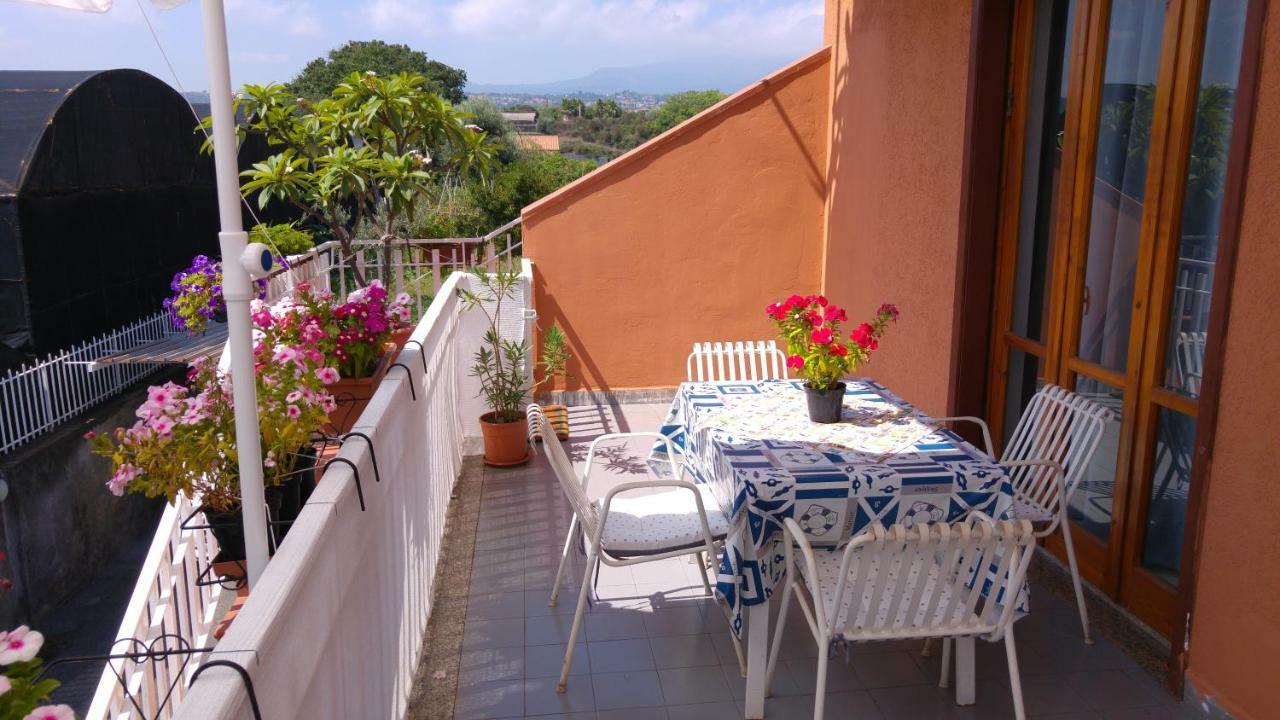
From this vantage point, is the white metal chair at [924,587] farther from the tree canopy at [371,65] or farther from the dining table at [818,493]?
the tree canopy at [371,65]

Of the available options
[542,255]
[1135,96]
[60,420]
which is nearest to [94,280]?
[60,420]

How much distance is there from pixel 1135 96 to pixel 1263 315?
1211mm

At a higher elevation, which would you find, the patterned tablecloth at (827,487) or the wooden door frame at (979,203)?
the wooden door frame at (979,203)

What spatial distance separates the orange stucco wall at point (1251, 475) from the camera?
98.7 inches

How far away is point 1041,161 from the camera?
13.5ft

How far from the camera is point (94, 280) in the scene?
10.0 m

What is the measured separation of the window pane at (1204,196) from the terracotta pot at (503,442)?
11.2 feet

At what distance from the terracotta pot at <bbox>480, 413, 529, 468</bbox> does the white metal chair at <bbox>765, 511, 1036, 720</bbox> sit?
2891 millimetres

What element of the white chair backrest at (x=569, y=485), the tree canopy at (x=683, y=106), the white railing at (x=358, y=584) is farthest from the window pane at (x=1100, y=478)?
the tree canopy at (x=683, y=106)

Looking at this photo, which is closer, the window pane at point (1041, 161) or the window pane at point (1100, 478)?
the window pane at point (1100, 478)

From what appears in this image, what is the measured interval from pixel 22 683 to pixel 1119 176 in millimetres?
3697

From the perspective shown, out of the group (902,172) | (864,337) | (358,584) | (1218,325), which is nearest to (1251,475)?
(1218,325)

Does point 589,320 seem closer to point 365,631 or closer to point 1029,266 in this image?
point 1029,266

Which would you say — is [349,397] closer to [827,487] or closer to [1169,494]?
[827,487]
